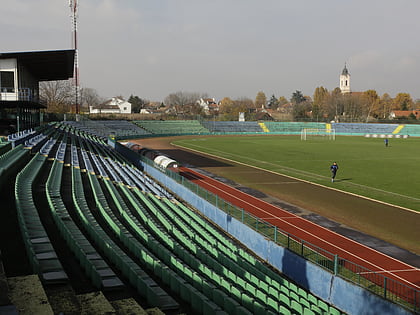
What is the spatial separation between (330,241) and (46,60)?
117 feet

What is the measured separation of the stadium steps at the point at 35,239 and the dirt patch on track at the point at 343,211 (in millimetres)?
13901

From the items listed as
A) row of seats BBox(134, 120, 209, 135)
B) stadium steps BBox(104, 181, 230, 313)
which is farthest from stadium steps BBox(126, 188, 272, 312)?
row of seats BBox(134, 120, 209, 135)

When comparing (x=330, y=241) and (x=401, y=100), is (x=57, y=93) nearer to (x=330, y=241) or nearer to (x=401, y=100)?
(x=330, y=241)

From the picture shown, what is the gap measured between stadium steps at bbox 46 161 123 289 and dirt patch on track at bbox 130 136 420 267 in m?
12.6

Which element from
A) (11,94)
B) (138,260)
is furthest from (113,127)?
(138,260)

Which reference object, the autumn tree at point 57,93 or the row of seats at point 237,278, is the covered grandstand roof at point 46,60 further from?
the autumn tree at point 57,93

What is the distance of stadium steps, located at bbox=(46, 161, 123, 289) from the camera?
9.77m

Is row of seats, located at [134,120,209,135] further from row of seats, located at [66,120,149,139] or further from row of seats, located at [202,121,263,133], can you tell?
row of seats, located at [66,120,149,139]

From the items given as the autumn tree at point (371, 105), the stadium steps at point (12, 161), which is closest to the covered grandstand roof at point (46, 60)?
the stadium steps at point (12, 161)

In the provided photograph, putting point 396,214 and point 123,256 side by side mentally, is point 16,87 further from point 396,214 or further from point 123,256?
point 396,214

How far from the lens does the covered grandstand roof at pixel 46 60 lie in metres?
36.9

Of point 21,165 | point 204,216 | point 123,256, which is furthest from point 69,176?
point 123,256

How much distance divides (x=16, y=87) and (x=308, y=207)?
28329 millimetres

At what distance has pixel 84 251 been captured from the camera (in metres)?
11.9
